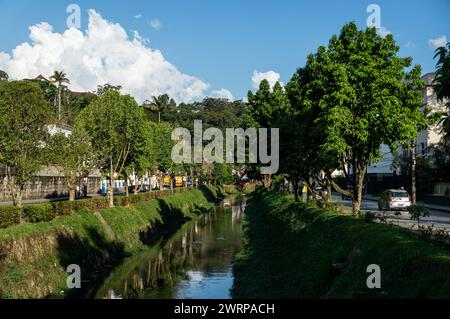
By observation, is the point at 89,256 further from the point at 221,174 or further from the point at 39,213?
the point at 221,174

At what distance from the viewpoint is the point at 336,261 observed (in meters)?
19.6

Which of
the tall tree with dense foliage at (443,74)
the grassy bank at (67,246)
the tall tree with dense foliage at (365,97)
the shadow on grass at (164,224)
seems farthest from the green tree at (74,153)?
the tall tree with dense foliage at (443,74)

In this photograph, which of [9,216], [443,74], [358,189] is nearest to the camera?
[443,74]

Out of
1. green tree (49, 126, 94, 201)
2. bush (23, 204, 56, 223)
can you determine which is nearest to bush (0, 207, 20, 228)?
bush (23, 204, 56, 223)

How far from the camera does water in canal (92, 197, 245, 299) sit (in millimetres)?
26625

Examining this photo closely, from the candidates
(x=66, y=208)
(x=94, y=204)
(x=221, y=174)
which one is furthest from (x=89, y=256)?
(x=221, y=174)

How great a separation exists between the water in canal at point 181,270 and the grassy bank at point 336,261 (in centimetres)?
149

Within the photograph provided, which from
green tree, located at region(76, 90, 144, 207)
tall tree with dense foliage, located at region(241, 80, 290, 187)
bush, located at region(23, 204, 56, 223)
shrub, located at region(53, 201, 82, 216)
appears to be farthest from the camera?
tall tree with dense foliage, located at region(241, 80, 290, 187)

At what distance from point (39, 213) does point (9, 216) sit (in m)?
3.23

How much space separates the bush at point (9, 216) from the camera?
25.7m

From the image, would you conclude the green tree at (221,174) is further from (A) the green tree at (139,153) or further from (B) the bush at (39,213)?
(B) the bush at (39,213)

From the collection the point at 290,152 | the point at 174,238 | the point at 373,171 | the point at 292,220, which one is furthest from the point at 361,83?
the point at 373,171

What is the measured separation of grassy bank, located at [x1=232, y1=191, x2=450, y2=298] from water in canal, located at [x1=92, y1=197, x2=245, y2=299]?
1.49m

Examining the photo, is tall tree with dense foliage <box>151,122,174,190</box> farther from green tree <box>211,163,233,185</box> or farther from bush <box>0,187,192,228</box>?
green tree <box>211,163,233,185</box>
